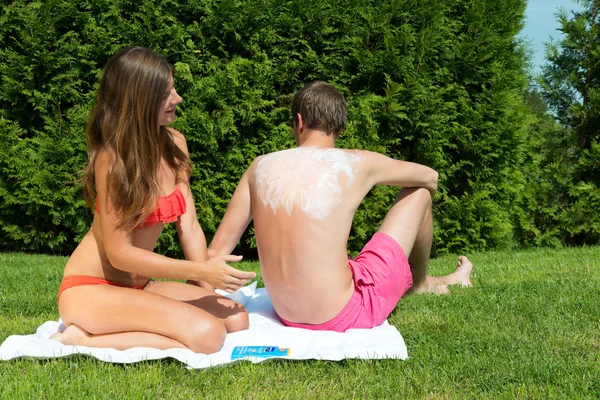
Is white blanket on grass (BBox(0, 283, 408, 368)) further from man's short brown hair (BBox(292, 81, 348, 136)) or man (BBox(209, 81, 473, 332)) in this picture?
man's short brown hair (BBox(292, 81, 348, 136))

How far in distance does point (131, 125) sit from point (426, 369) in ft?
6.00

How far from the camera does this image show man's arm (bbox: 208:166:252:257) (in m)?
3.48

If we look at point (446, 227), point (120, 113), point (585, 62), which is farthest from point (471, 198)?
point (120, 113)

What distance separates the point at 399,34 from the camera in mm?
6582

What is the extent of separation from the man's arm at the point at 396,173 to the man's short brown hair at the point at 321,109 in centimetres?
26

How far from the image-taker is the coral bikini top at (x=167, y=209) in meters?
3.05

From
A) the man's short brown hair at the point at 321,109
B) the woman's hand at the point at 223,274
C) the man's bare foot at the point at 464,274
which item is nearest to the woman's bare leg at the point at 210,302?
the woman's hand at the point at 223,274

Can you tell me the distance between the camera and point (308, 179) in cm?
315

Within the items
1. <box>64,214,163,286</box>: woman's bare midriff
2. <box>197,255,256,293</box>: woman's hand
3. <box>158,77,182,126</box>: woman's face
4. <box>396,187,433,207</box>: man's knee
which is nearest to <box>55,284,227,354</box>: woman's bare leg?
<box>64,214,163,286</box>: woman's bare midriff

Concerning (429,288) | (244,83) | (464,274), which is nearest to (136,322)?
(429,288)

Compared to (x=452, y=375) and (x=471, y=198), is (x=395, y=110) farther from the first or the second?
(x=452, y=375)

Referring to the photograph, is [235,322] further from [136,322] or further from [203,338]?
[136,322]

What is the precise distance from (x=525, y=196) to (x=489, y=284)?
347 centimetres

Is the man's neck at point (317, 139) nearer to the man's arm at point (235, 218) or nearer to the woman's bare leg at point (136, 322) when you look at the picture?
the man's arm at point (235, 218)
